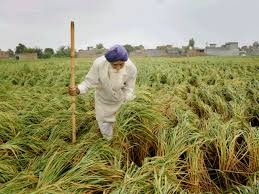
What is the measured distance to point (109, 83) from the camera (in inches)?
125

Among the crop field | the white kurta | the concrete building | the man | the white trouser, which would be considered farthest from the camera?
the concrete building

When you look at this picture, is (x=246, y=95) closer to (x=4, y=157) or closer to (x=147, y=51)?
(x=4, y=157)

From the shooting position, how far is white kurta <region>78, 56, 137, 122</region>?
3.15 metres

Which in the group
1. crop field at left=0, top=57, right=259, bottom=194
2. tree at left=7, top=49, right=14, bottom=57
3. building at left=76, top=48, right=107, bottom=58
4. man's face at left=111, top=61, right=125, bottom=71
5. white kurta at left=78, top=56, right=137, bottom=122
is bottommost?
crop field at left=0, top=57, right=259, bottom=194

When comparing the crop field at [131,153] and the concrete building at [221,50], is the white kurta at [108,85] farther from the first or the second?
the concrete building at [221,50]

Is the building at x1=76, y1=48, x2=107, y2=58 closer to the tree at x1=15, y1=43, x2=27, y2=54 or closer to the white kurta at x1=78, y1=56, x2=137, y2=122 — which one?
the tree at x1=15, y1=43, x2=27, y2=54

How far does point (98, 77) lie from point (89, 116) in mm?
1015

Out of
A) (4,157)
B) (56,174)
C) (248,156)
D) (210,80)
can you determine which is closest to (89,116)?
(4,157)

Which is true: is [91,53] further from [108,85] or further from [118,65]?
[118,65]

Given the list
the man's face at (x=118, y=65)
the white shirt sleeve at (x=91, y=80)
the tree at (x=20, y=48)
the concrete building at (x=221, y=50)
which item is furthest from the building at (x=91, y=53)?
the man's face at (x=118, y=65)

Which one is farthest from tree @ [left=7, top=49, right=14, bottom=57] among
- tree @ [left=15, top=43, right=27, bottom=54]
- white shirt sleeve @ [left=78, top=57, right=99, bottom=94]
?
white shirt sleeve @ [left=78, top=57, right=99, bottom=94]

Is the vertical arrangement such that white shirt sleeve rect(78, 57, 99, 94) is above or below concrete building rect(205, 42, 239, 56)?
below

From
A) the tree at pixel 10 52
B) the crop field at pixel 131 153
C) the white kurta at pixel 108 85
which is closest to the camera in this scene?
the crop field at pixel 131 153

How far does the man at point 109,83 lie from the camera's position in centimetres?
298
